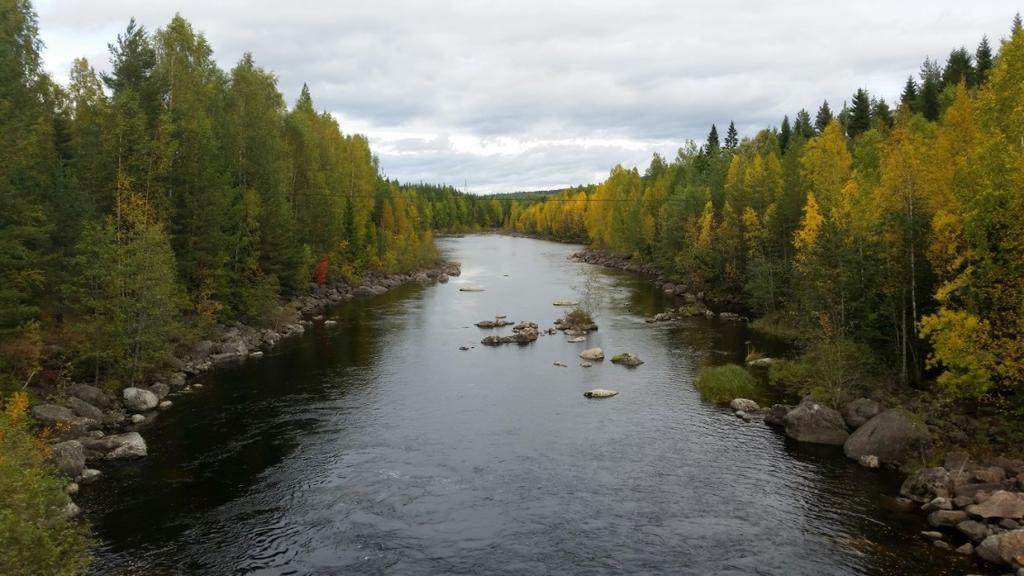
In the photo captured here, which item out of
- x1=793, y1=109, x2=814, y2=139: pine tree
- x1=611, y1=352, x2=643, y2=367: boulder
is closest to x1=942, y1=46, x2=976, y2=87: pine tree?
x1=793, y1=109, x2=814, y2=139: pine tree

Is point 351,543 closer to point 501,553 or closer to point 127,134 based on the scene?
point 501,553

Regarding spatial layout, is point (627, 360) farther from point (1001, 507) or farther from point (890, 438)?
point (1001, 507)

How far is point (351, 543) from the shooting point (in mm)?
22094

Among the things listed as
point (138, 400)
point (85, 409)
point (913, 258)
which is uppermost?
point (913, 258)

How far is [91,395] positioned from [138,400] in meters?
2.14

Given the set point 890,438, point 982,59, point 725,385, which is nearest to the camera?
point 890,438

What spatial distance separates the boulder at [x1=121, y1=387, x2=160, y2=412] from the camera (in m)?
35.5

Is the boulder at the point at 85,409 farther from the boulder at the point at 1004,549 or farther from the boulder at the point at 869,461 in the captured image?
the boulder at the point at 1004,549

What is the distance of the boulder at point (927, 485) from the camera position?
2461 centimetres

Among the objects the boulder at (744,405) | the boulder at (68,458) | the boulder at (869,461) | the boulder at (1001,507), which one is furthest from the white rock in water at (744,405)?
the boulder at (68,458)

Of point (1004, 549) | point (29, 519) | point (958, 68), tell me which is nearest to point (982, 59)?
point (958, 68)

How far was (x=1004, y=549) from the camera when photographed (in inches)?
790

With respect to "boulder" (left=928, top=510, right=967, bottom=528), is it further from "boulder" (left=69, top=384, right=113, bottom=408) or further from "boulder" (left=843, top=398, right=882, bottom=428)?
"boulder" (left=69, top=384, right=113, bottom=408)

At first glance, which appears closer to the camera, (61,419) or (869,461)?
(869,461)
